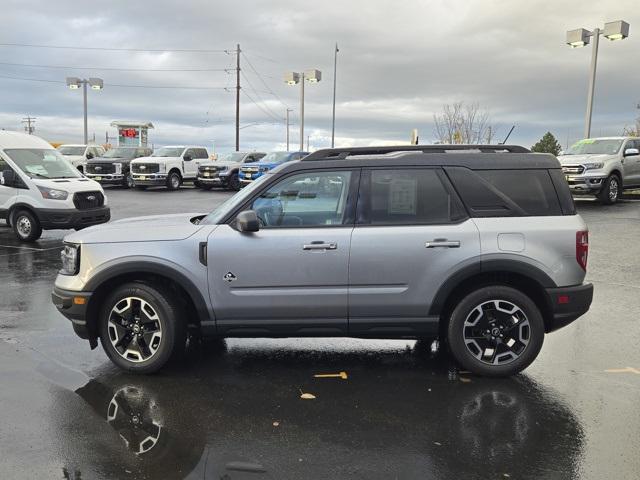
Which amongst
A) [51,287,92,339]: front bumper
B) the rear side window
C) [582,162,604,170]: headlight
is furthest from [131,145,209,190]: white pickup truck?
the rear side window

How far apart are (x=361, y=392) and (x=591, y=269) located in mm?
6284

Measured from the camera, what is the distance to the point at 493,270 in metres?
4.43

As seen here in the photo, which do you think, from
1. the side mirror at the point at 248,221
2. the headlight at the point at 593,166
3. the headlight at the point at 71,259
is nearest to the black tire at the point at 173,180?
the headlight at the point at 593,166

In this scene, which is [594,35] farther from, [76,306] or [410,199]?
[76,306]

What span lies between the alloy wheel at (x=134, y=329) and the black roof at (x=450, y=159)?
5.75 ft

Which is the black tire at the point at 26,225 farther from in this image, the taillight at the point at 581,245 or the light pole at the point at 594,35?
the light pole at the point at 594,35

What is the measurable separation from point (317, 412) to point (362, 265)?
1188mm

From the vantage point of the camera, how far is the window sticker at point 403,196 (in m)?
4.56

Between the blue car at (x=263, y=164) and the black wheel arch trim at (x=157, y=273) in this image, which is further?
the blue car at (x=263, y=164)

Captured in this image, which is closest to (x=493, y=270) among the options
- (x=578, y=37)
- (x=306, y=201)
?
(x=306, y=201)

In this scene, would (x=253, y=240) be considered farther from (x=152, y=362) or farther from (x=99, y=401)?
(x=99, y=401)

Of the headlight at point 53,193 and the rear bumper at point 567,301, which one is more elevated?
the headlight at point 53,193

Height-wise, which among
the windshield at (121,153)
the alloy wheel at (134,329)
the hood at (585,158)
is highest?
the windshield at (121,153)

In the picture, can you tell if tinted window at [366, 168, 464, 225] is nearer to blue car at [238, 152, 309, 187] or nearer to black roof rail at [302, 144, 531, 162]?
black roof rail at [302, 144, 531, 162]
